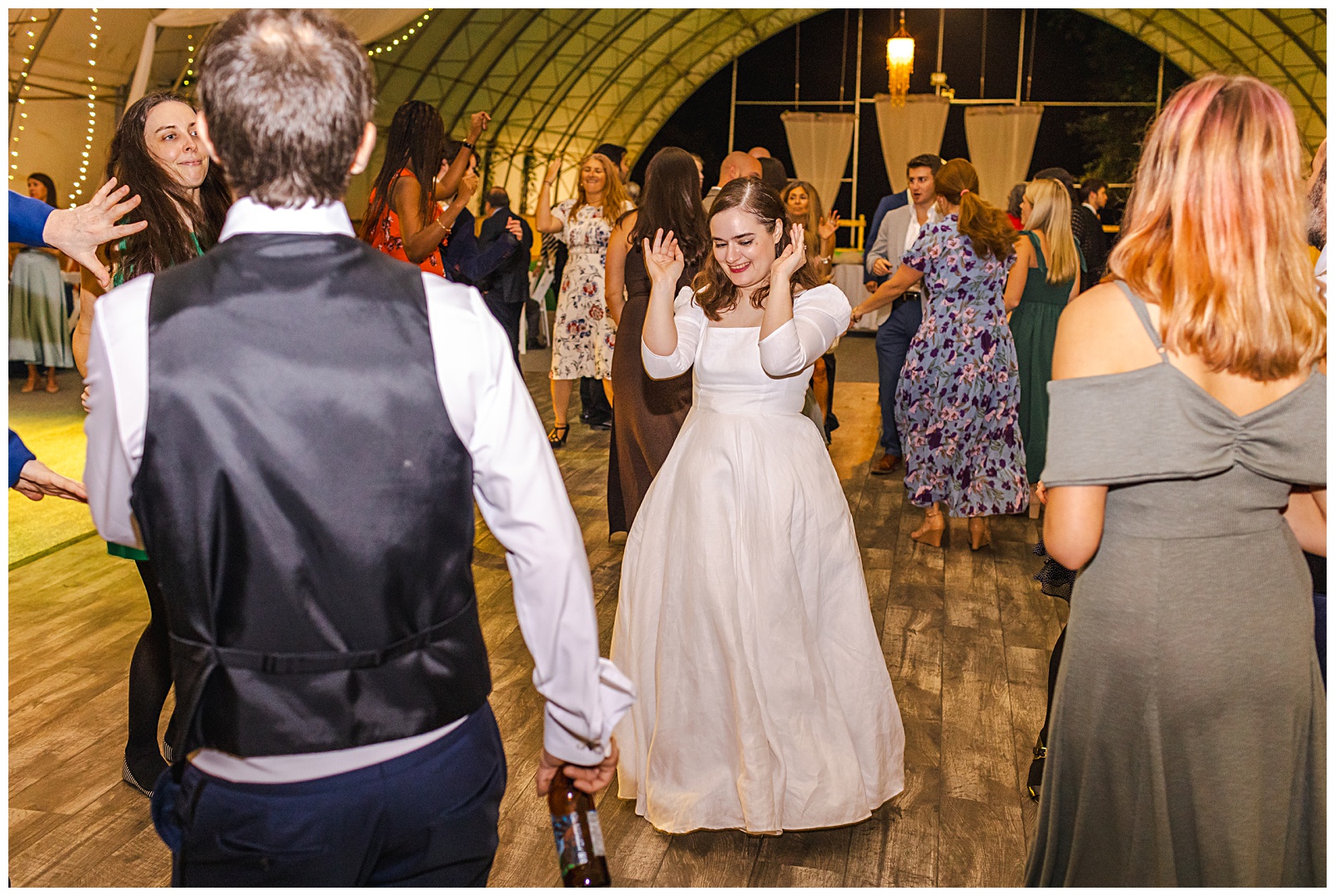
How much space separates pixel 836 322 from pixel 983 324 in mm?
2387

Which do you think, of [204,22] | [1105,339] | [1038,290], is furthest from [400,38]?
[1105,339]

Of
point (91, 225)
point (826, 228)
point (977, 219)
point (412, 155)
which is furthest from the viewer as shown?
point (826, 228)

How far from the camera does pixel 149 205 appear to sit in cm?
244

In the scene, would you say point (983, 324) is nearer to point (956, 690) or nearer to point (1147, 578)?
point (956, 690)

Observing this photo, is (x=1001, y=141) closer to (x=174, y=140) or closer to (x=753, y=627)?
(x=753, y=627)

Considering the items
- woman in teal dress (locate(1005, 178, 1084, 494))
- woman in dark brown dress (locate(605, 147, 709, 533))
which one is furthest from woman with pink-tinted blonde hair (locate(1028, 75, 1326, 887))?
woman in teal dress (locate(1005, 178, 1084, 494))

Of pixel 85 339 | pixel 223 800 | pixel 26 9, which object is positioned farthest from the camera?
pixel 26 9

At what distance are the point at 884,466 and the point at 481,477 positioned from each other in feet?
16.6

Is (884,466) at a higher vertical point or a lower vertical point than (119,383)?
lower

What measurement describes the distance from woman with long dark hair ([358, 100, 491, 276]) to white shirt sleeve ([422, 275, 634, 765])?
278cm

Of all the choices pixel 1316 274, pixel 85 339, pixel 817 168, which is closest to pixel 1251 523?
pixel 1316 274

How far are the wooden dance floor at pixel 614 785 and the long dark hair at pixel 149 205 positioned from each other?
1243 mm

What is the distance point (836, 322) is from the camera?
265 centimetres

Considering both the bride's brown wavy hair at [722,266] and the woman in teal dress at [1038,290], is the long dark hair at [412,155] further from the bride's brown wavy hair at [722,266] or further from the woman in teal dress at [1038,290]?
the woman in teal dress at [1038,290]
